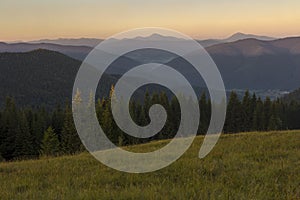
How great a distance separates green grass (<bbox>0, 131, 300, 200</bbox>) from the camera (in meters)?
7.41

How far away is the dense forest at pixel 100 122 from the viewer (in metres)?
62.0

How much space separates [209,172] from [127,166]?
2623 mm

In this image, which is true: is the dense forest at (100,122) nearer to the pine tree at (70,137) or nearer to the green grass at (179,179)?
the pine tree at (70,137)

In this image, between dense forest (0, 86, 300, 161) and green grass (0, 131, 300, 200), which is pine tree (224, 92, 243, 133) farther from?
green grass (0, 131, 300, 200)

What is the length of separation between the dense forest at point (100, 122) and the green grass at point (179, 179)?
35.2 m

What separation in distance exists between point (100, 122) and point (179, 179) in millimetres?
54564

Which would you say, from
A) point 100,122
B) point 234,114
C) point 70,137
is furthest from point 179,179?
point 234,114

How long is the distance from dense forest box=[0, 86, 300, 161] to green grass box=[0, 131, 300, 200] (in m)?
35.2

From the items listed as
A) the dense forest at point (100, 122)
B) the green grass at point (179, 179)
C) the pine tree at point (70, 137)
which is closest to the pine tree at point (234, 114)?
the dense forest at point (100, 122)

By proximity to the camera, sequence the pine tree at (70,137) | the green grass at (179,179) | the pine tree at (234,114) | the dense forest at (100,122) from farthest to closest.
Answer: the pine tree at (234,114) → the dense forest at (100,122) → the pine tree at (70,137) → the green grass at (179,179)

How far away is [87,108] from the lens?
61.9 m

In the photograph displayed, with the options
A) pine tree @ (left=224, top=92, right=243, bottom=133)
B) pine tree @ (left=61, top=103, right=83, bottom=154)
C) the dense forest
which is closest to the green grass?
the dense forest

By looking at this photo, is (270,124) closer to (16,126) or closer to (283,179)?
(16,126)

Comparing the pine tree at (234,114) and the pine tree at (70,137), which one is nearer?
the pine tree at (70,137)
